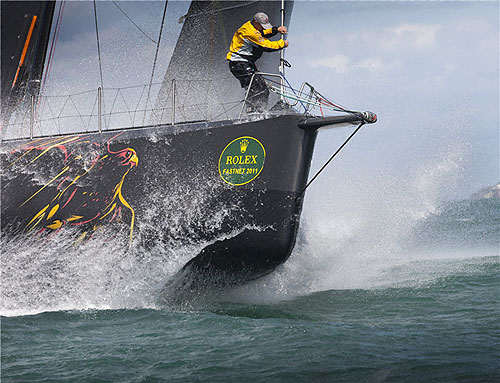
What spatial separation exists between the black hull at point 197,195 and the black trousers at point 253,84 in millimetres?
314

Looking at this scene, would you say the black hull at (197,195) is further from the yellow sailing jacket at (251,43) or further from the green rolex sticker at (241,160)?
the yellow sailing jacket at (251,43)

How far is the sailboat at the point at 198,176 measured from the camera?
17.5 ft

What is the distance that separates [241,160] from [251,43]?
1.22 meters

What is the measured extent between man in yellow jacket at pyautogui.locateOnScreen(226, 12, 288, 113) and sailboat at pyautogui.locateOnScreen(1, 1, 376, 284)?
15cm

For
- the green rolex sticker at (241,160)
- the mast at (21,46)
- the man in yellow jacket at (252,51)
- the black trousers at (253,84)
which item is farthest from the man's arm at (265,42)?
the mast at (21,46)

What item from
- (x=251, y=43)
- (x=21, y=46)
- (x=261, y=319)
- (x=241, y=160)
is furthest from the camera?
(x=21, y=46)

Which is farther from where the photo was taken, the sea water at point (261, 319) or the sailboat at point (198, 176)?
the sailboat at point (198, 176)

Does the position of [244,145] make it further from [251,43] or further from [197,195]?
[251,43]

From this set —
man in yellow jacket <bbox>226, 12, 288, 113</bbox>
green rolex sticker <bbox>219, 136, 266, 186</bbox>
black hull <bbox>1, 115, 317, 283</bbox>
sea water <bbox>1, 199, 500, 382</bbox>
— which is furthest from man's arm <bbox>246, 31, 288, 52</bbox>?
sea water <bbox>1, 199, 500, 382</bbox>

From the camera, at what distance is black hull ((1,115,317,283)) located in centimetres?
534

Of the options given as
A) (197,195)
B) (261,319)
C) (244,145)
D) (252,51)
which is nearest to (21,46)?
(252,51)

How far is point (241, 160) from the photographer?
17.7 feet

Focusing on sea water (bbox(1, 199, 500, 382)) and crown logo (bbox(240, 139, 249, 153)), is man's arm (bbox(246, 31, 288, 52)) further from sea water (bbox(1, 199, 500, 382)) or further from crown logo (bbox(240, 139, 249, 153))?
sea water (bbox(1, 199, 500, 382))

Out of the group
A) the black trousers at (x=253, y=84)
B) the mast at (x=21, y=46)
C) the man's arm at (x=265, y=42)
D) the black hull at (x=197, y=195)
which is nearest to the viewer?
the black hull at (x=197, y=195)
